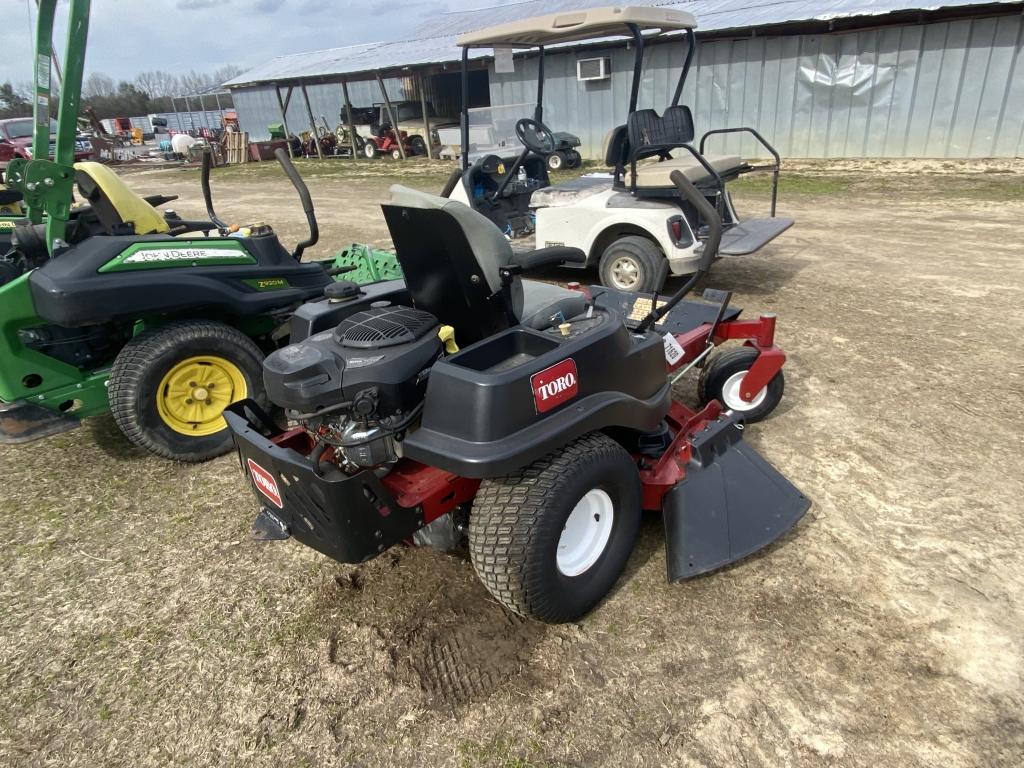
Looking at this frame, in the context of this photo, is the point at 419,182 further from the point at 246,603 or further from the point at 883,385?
the point at 246,603

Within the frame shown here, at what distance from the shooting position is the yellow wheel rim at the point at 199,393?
3.25 m

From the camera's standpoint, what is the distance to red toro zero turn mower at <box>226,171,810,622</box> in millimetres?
1937

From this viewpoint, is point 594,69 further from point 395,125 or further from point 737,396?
point 737,396

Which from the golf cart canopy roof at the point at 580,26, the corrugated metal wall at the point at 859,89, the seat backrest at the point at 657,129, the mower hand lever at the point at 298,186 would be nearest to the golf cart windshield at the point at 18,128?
the corrugated metal wall at the point at 859,89

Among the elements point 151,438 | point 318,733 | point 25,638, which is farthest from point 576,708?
point 151,438

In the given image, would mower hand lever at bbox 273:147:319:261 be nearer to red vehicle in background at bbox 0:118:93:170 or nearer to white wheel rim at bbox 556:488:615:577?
white wheel rim at bbox 556:488:615:577

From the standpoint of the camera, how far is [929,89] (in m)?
11.3

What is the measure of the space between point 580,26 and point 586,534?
426 cm

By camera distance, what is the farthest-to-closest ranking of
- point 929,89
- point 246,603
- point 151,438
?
1. point 929,89
2. point 151,438
3. point 246,603

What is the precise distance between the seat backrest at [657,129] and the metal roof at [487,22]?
5663 mm

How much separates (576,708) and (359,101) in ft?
82.1

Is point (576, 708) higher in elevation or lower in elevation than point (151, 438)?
lower

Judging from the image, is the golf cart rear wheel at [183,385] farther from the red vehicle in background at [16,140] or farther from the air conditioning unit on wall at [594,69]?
the red vehicle in background at [16,140]

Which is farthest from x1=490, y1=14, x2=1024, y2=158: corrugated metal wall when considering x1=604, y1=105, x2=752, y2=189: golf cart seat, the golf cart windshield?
the golf cart windshield
